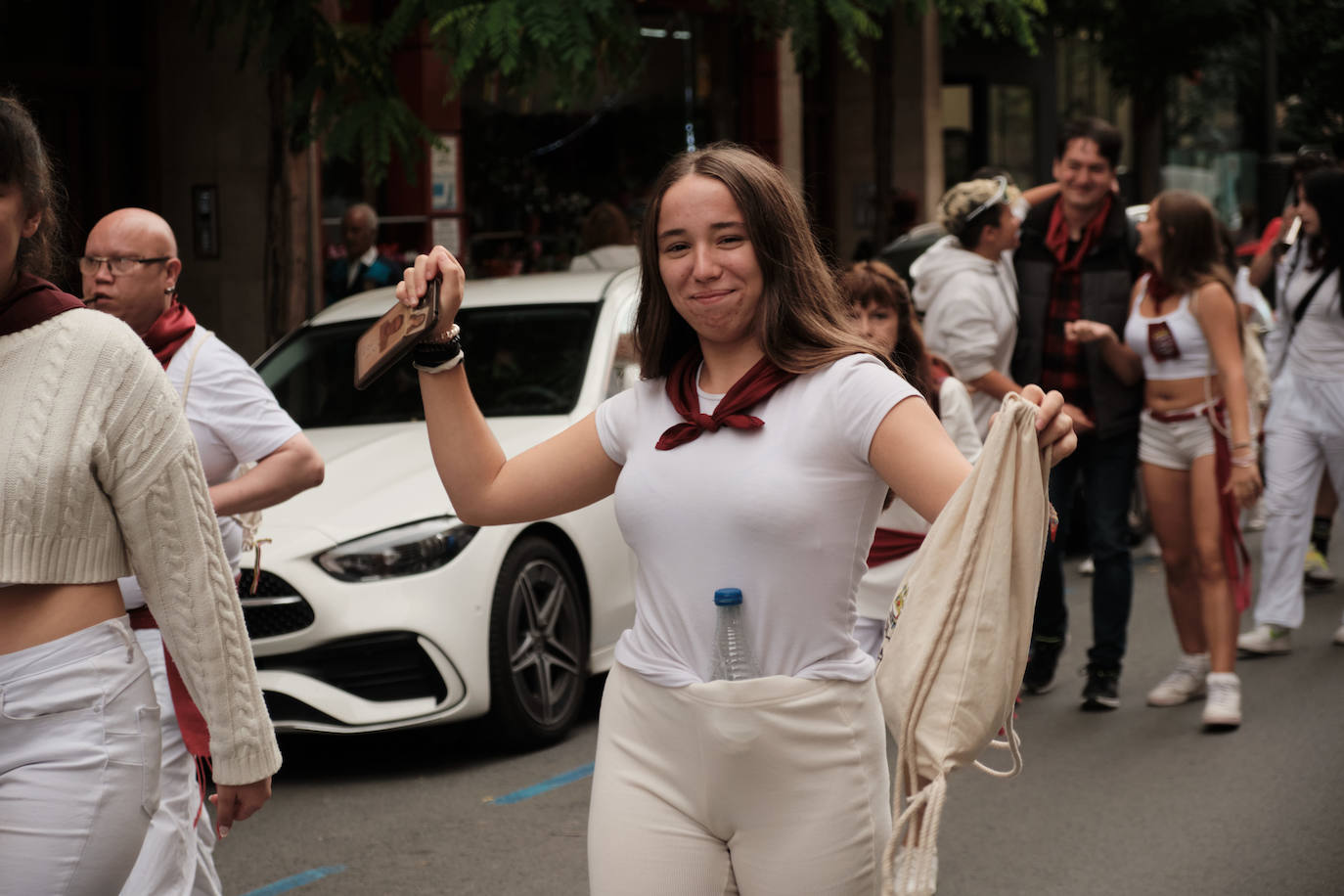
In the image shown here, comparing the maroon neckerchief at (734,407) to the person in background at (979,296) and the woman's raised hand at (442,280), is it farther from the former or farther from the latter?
the person in background at (979,296)

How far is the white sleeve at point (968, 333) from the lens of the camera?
7238 mm

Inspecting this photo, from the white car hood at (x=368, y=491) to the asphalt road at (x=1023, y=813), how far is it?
2.96ft

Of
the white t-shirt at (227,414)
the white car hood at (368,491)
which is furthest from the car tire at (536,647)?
the white t-shirt at (227,414)

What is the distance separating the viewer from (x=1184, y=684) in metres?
7.51

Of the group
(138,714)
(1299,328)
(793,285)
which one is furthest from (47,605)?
(1299,328)

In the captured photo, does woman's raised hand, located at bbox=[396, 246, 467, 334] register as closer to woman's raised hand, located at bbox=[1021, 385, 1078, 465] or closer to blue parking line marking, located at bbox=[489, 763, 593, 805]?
woman's raised hand, located at bbox=[1021, 385, 1078, 465]

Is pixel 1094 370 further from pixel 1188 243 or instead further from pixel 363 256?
pixel 363 256

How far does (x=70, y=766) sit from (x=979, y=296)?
516 centimetres

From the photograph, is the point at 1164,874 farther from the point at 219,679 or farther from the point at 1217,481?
the point at 219,679

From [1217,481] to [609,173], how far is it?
10.8 m

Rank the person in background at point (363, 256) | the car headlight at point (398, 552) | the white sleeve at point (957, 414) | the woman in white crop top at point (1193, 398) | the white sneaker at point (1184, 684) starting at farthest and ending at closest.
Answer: the person in background at point (363, 256)
the white sneaker at point (1184, 684)
the woman in white crop top at point (1193, 398)
the car headlight at point (398, 552)
the white sleeve at point (957, 414)

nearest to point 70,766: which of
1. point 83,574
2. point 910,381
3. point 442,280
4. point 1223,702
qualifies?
point 83,574

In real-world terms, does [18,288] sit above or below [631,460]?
above

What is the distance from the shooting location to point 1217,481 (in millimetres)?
7238
